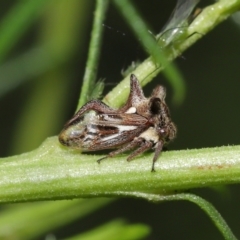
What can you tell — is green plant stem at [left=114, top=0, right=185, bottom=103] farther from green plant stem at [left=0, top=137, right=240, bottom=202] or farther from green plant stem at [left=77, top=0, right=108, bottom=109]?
green plant stem at [left=0, top=137, right=240, bottom=202]

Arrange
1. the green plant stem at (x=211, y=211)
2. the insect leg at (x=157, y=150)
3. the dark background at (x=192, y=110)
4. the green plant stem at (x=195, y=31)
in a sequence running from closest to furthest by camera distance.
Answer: the green plant stem at (x=211, y=211) → the insect leg at (x=157, y=150) → the green plant stem at (x=195, y=31) → the dark background at (x=192, y=110)

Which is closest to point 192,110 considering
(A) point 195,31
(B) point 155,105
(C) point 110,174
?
(A) point 195,31

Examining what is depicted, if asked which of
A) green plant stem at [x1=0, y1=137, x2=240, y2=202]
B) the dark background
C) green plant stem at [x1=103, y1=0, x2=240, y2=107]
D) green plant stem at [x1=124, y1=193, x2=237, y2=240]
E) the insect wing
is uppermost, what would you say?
the dark background

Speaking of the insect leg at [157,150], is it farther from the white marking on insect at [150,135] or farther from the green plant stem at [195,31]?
the green plant stem at [195,31]

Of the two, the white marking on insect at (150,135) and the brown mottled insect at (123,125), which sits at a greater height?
the brown mottled insect at (123,125)

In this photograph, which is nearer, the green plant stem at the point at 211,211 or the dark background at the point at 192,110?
the green plant stem at the point at 211,211

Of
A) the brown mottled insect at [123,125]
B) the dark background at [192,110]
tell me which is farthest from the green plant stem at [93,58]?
the dark background at [192,110]

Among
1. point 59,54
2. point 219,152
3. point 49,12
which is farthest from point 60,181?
point 49,12

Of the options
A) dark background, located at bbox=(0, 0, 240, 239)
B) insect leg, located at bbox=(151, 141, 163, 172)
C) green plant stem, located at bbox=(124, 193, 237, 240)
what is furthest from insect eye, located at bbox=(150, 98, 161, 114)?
dark background, located at bbox=(0, 0, 240, 239)
